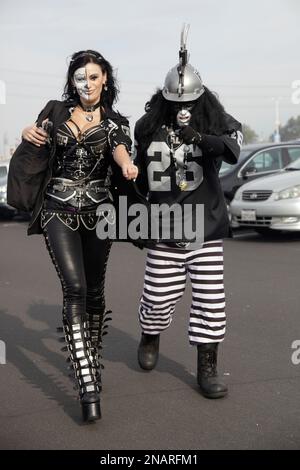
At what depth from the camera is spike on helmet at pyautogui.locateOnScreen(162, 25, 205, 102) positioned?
474 cm

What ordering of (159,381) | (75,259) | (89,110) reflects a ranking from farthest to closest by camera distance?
1. (159,381)
2. (89,110)
3. (75,259)

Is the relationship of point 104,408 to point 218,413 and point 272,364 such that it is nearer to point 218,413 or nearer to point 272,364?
point 218,413

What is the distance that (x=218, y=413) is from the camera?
14.8ft

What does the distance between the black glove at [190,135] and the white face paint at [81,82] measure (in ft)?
1.91

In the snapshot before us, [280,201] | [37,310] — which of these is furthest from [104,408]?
[280,201]

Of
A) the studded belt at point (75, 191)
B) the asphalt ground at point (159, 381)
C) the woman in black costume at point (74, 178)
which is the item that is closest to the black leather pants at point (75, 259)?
the woman in black costume at point (74, 178)

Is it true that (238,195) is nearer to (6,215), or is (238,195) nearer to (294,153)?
(294,153)

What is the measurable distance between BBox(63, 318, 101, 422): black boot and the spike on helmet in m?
1.43

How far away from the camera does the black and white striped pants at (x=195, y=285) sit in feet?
15.9

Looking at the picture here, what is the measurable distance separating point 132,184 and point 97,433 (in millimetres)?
1421

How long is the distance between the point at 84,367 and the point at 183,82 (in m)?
1.72

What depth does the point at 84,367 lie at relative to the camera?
14.4 ft

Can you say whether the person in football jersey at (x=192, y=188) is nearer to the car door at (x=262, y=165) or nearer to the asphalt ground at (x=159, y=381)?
the asphalt ground at (x=159, y=381)

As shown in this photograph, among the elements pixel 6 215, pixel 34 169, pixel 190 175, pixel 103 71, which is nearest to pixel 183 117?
pixel 190 175
